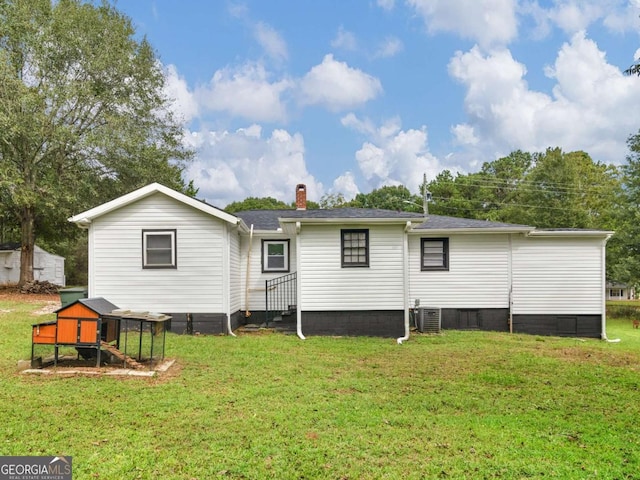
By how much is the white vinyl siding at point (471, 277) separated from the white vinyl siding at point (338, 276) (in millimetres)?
2036

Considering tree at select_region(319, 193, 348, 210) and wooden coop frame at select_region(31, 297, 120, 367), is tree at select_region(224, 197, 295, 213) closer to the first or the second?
tree at select_region(319, 193, 348, 210)

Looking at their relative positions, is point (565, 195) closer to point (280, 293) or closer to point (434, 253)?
point (434, 253)

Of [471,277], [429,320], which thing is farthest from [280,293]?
[471,277]

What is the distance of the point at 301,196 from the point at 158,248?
5020mm

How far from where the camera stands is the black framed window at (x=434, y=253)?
42.6ft

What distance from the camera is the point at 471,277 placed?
12.9 meters

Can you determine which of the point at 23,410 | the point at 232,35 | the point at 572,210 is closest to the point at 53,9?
the point at 232,35

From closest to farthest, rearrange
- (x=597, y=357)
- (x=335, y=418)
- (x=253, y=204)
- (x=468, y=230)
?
1. (x=335, y=418)
2. (x=597, y=357)
3. (x=468, y=230)
4. (x=253, y=204)

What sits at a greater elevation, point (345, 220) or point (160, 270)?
point (345, 220)

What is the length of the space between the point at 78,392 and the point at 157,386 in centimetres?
97

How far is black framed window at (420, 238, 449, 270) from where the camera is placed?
13.0 metres

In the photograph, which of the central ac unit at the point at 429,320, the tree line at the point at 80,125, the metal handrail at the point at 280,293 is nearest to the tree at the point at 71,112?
the tree line at the point at 80,125

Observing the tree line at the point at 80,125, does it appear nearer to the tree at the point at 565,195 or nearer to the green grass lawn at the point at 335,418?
the tree at the point at 565,195

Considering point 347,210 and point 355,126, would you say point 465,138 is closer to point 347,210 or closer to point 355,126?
point 355,126
